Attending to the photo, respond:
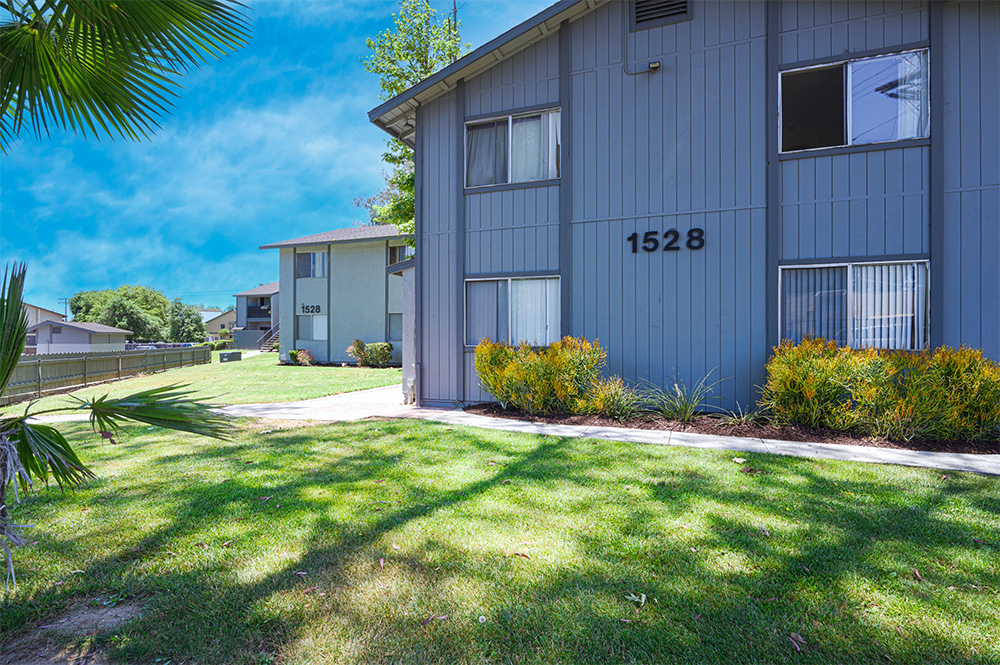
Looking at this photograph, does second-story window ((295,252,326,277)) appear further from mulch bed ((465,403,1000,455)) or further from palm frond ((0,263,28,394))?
palm frond ((0,263,28,394))

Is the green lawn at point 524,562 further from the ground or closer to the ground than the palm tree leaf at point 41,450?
closer to the ground

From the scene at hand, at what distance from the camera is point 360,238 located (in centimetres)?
2225

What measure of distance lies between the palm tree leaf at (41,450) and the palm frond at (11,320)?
0.58 feet

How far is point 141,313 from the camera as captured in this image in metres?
47.3

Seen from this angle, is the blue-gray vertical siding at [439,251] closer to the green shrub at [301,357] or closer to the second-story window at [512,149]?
the second-story window at [512,149]

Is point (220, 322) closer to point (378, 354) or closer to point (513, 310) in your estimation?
point (378, 354)

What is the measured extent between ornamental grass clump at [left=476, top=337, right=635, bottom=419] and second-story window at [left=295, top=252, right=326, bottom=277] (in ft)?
62.0

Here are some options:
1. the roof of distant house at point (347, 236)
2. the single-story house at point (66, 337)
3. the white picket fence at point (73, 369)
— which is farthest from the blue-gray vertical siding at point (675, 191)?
the single-story house at point (66, 337)

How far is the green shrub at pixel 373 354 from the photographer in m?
20.3

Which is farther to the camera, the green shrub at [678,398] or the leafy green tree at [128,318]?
the leafy green tree at [128,318]

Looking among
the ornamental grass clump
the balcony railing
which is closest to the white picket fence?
the ornamental grass clump

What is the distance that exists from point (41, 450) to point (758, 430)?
6.71 meters

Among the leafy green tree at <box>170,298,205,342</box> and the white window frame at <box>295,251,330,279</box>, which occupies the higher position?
the white window frame at <box>295,251,330,279</box>

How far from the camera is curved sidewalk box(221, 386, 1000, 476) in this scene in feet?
15.8
